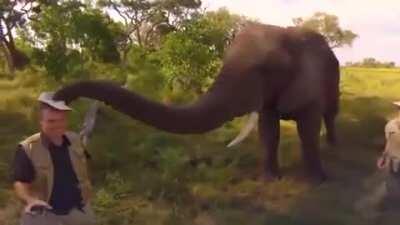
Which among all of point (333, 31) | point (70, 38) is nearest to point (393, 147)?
point (70, 38)

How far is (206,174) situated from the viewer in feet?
35.7

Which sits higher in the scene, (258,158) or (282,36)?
(282,36)

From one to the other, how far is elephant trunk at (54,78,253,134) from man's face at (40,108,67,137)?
0.33 m

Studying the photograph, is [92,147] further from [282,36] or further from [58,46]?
[58,46]

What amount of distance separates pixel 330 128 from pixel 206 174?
251 cm

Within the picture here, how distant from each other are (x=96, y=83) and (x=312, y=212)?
378 cm

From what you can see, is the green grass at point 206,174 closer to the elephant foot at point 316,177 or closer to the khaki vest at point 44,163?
the elephant foot at point 316,177

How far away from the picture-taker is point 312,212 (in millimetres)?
9555

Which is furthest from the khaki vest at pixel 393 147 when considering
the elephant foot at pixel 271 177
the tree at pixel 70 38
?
the tree at pixel 70 38

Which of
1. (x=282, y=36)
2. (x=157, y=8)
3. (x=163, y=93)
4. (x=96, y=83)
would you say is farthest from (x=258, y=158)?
(x=157, y=8)

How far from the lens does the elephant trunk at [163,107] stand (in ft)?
21.6

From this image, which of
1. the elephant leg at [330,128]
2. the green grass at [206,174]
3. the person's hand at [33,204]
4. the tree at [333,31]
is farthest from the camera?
the tree at [333,31]

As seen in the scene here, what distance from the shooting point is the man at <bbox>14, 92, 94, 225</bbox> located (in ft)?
18.3

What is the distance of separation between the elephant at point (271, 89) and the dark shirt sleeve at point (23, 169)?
2.15m
